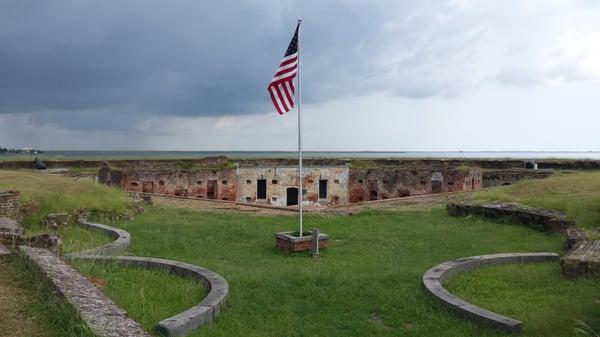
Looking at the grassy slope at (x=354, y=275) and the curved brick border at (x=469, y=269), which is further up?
the curved brick border at (x=469, y=269)

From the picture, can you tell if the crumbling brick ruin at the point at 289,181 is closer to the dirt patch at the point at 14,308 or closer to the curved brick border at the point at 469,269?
the curved brick border at the point at 469,269

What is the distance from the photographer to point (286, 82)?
9570mm

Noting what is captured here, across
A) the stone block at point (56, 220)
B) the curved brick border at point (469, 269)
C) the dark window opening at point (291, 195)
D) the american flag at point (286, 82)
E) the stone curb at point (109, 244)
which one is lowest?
the dark window opening at point (291, 195)

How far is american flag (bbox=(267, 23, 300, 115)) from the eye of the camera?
A: 9.57 metres

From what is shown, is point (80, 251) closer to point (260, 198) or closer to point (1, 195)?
point (1, 195)

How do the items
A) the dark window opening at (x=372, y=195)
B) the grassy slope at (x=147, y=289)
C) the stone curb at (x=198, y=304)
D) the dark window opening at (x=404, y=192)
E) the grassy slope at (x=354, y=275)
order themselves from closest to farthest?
the stone curb at (x=198, y=304)
the grassy slope at (x=354, y=275)
the grassy slope at (x=147, y=289)
the dark window opening at (x=404, y=192)
the dark window opening at (x=372, y=195)

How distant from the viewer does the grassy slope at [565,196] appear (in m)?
10.9

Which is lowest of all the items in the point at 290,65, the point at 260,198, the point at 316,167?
the point at 260,198

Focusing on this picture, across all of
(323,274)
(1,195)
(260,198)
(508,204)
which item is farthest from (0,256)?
(260,198)

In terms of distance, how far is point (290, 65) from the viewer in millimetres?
9656

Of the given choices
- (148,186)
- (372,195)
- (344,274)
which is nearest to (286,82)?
(344,274)

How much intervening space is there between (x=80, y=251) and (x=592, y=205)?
430 inches

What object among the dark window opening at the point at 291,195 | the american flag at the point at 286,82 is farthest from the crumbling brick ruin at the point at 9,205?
the dark window opening at the point at 291,195

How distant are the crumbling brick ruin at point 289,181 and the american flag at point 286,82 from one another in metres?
17.5
